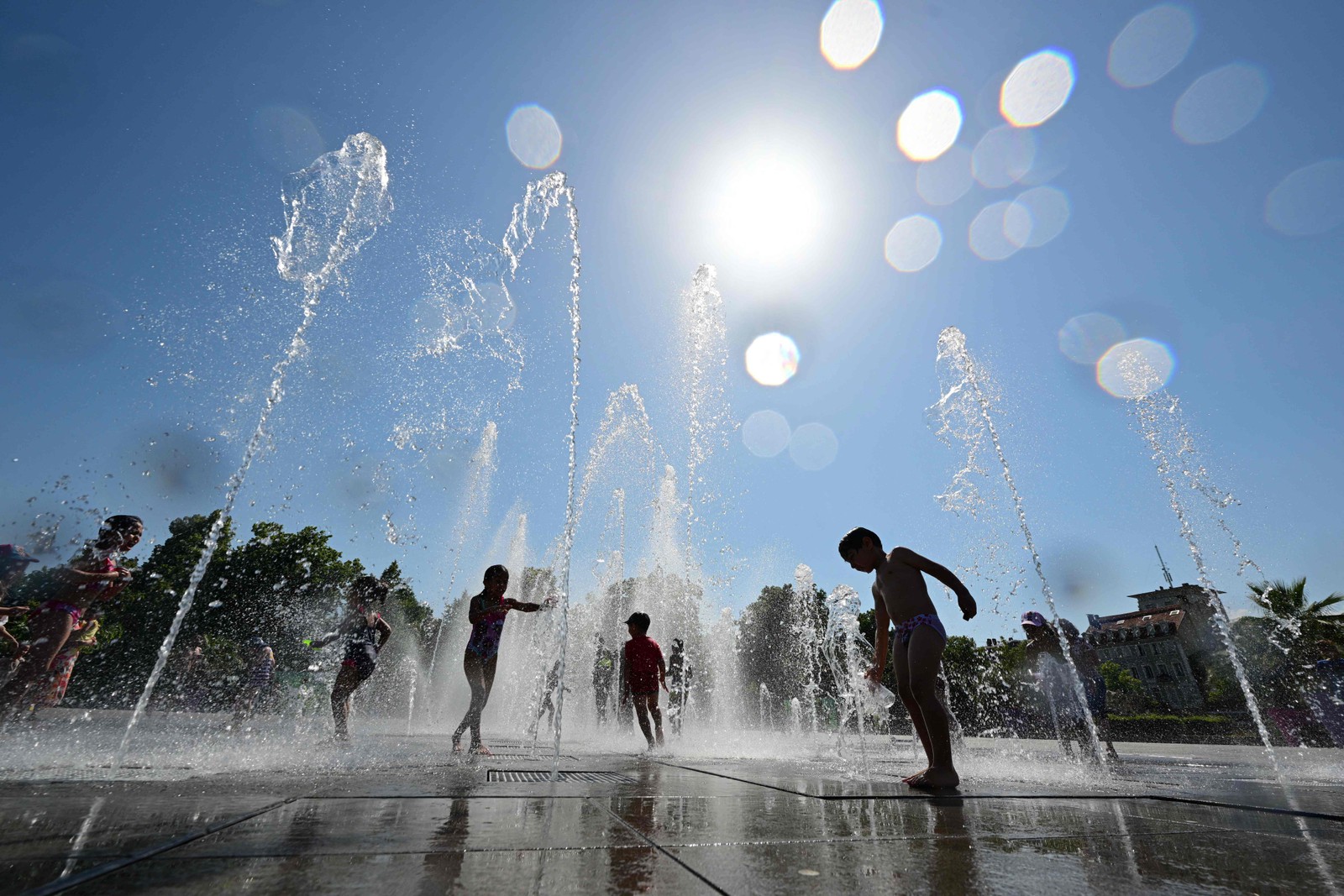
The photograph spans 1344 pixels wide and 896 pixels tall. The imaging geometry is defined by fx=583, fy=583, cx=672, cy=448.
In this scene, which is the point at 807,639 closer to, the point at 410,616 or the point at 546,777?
the point at 410,616

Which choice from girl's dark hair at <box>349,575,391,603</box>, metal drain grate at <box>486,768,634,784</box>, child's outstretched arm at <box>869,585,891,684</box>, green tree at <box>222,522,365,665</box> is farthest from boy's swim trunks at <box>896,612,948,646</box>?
green tree at <box>222,522,365,665</box>

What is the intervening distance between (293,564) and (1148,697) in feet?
269

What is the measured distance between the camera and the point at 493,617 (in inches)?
243

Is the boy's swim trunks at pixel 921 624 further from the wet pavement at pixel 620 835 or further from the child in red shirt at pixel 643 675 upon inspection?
the child in red shirt at pixel 643 675

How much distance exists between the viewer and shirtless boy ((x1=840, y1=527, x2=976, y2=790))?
11.7 feet

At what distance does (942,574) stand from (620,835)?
2990 millimetres

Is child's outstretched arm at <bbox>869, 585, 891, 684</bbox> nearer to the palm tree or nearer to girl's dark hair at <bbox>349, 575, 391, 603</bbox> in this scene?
girl's dark hair at <bbox>349, 575, 391, 603</bbox>

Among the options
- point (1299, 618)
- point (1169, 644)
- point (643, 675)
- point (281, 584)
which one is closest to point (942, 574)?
point (643, 675)

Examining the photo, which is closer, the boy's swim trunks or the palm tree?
the boy's swim trunks

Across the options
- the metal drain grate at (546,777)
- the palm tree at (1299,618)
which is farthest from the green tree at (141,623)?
the palm tree at (1299,618)

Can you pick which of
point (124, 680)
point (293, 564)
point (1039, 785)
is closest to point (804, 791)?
point (1039, 785)

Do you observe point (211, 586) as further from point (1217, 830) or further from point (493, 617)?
point (1217, 830)

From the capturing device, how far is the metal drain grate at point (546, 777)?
134 inches

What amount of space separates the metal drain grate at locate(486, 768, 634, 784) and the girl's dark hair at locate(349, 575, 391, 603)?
11.7 feet
